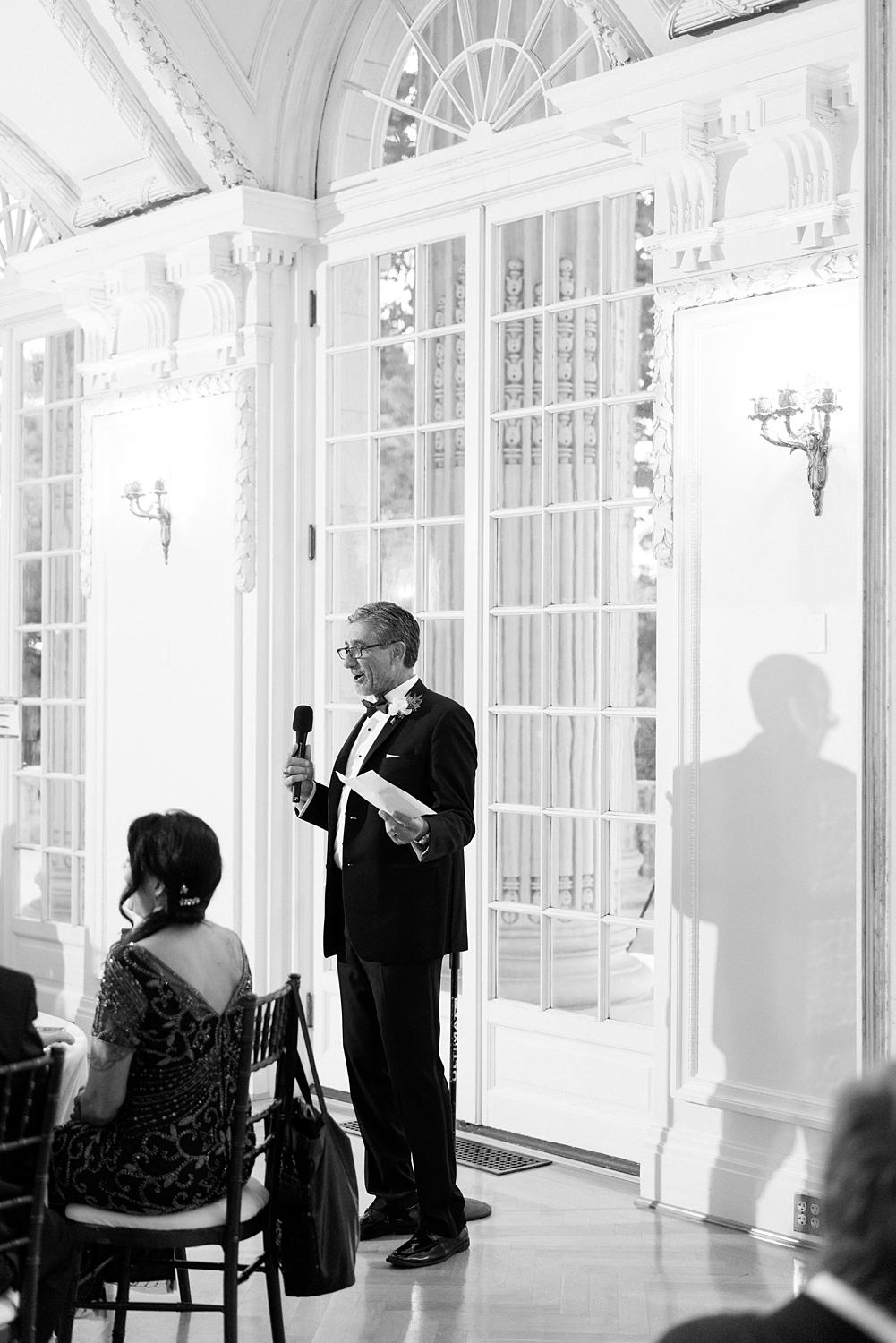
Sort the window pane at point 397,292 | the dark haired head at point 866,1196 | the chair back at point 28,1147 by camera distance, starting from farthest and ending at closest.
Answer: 1. the window pane at point 397,292
2. the chair back at point 28,1147
3. the dark haired head at point 866,1196

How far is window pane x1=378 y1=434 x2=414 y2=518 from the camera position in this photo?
5785mm

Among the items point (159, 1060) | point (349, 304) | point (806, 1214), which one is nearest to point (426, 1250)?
point (806, 1214)

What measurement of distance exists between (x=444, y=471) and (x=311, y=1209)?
9.84ft

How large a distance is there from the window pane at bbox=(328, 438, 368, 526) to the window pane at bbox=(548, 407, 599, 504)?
928 millimetres

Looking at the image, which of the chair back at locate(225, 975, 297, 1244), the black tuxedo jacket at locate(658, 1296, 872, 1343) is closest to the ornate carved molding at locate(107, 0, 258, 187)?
the chair back at locate(225, 975, 297, 1244)

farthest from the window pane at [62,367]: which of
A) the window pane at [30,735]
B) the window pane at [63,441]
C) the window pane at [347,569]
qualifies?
the window pane at [347,569]

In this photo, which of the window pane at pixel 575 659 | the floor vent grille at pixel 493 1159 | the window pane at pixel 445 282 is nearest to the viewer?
the floor vent grille at pixel 493 1159

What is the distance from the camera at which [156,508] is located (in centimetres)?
645

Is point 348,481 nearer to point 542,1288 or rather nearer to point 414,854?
point 414,854

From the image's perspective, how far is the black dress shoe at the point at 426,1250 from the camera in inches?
164

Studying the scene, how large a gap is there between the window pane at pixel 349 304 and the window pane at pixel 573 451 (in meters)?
1.02

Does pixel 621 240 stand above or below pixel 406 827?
above

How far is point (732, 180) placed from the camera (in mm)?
4566

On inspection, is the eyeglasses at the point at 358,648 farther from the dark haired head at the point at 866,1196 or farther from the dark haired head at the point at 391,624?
the dark haired head at the point at 866,1196
